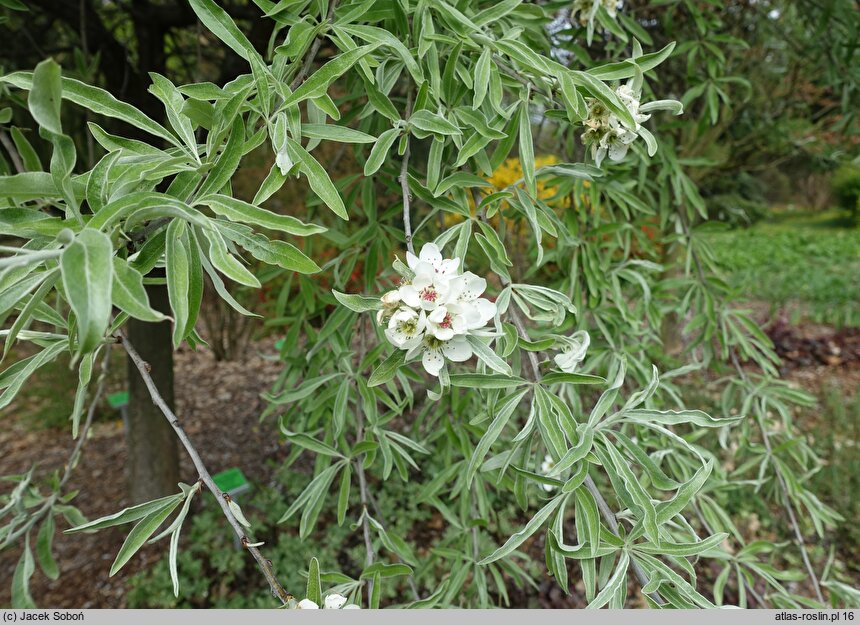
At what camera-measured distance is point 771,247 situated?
7621 mm

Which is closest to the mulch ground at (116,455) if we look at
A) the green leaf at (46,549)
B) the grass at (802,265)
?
the green leaf at (46,549)

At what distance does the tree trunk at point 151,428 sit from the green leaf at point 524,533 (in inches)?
80.0

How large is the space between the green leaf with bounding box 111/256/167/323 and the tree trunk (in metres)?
2.03

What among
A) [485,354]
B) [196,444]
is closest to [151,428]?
[196,444]

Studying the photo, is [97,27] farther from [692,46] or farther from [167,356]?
[692,46]

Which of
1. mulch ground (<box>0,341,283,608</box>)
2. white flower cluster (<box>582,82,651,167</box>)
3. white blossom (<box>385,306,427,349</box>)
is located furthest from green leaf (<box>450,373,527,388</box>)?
mulch ground (<box>0,341,283,608</box>)

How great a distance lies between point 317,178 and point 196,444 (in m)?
3.08

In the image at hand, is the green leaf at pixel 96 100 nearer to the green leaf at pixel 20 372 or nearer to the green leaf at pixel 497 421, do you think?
the green leaf at pixel 20 372

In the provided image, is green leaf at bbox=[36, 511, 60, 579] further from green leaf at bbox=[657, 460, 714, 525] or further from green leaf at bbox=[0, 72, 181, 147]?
green leaf at bbox=[657, 460, 714, 525]

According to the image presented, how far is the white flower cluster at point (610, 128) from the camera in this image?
0.83m

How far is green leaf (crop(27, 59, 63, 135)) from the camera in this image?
459mm

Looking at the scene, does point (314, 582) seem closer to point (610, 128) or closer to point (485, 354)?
point (485, 354)

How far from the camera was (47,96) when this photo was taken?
1.55ft
